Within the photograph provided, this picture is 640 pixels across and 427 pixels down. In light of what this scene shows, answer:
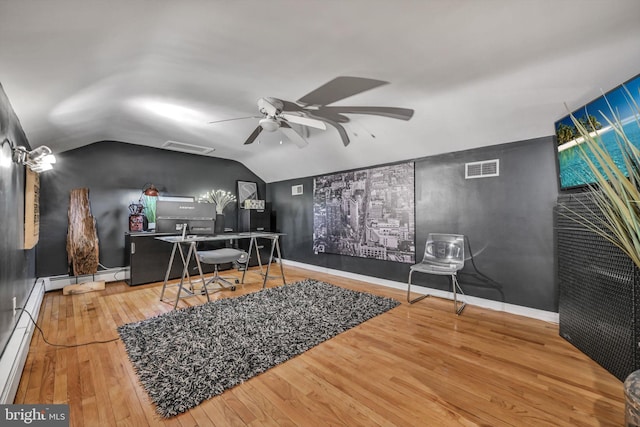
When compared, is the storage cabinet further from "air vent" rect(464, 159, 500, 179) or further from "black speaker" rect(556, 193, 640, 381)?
"black speaker" rect(556, 193, 640, 381)

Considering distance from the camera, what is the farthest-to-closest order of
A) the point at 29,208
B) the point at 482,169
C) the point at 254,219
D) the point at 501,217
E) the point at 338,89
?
1. the point at 254,219
2. the point at 482,169
3. the point at 501,217
4. the point at 29,208
5. the point at 338,89

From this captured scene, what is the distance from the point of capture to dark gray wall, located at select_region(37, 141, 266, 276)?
12.8 feet

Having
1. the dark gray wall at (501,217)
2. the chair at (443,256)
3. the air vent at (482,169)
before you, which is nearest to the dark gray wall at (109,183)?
the dark gray wall at (501,217)

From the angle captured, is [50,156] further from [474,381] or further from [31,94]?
[474,381]

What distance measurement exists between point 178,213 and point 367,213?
10.4 feet

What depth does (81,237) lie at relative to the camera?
3.90 metres

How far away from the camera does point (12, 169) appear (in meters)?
2.15

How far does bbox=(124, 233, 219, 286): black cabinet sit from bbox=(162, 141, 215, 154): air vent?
1550mm

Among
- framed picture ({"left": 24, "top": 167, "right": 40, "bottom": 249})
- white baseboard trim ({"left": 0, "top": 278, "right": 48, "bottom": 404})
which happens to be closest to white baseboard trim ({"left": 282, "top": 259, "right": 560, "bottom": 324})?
white baseboard trim ({"left": 0, "top": 278, "right": 48, "bottom": 404})

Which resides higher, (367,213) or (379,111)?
(379,111)

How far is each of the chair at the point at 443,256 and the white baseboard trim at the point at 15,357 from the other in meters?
3.29

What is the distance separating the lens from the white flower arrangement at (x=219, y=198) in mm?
5276

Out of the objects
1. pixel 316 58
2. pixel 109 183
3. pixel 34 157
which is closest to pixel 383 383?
pixel 316 58

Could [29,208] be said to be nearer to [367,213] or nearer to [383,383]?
[383,383]
